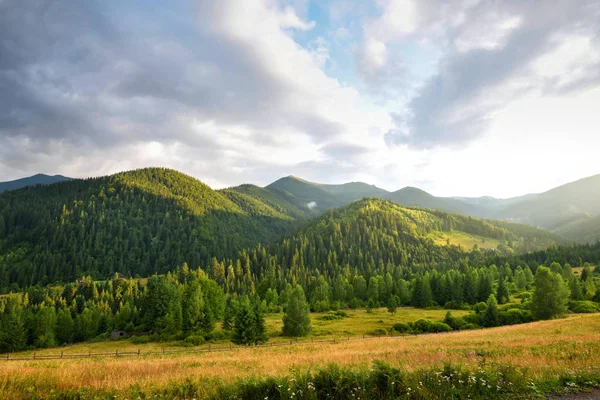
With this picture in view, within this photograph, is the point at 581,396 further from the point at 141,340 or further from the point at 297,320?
the point at 141,340

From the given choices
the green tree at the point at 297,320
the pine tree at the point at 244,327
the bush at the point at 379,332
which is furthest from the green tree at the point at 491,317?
the pine tree at the point at 244,327

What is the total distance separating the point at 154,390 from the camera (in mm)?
12148

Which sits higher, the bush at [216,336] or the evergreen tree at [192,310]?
the evergreen tree at [192,310]

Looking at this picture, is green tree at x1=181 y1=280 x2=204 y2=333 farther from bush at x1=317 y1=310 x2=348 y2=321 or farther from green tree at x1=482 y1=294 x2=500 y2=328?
green tree at x1=482 y1=294 x2=500 y2=328

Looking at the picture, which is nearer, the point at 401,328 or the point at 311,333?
the point at 311,333

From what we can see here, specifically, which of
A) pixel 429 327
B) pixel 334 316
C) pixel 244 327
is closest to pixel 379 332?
pixel 429 327

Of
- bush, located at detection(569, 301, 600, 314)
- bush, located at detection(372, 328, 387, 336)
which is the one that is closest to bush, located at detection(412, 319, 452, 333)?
bush, located at detection(372, 328, 387, 336)

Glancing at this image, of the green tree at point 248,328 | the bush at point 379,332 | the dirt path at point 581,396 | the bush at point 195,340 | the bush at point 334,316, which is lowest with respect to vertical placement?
the bush at point 334,316

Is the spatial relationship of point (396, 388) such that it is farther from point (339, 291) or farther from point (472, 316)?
point (339, 291)

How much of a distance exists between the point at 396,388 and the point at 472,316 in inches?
2892

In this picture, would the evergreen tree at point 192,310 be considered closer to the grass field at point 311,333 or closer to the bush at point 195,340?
the grass field at point 311,333

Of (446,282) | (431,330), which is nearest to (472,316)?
(431,330)

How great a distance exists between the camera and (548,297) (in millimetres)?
62156

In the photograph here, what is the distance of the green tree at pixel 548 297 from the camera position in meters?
61.5
